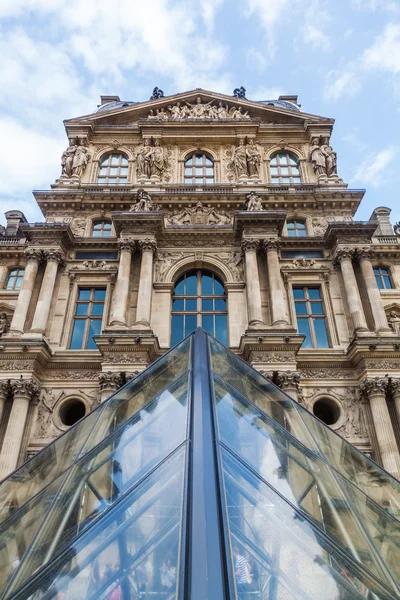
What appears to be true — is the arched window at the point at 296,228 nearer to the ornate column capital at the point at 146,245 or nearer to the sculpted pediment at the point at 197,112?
the ornate column capital at the point at 146,245

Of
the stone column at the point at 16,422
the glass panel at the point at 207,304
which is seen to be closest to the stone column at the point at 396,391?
the glass panel at the point at 207,304

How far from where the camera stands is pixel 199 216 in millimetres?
20562

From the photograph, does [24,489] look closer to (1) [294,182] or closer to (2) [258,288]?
(2) [258,288]

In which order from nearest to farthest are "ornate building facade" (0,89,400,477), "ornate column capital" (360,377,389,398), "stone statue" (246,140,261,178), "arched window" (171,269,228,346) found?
"ornate column capital" (360,377,389,398) < "ornate building facade" (0,89,400,477) < "arched window" (171,269,228,346) < "stone statue" (246,140,261,178)

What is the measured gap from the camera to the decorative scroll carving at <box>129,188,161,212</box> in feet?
62.7

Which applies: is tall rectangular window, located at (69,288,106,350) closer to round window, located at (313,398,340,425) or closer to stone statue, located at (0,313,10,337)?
stone statue, located at (0,313,10,337)

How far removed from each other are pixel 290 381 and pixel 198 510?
464 inches

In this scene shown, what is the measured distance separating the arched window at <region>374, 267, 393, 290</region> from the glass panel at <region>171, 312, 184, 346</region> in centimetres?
970

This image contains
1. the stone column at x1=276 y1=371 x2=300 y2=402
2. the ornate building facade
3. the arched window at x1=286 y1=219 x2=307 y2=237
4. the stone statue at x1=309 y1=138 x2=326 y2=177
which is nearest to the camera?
the stone column at x1=276 y1=371 x2=300 y2=402

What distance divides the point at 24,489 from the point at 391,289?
59.7 ft

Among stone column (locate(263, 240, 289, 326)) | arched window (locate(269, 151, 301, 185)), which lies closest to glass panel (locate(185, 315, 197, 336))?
stone column (locate(263, 240, 289, 326))

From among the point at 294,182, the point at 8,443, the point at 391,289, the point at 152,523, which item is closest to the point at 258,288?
the point at 391,289

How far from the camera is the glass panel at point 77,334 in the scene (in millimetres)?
17188

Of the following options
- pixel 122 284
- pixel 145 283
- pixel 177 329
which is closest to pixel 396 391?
pixel 177 329
